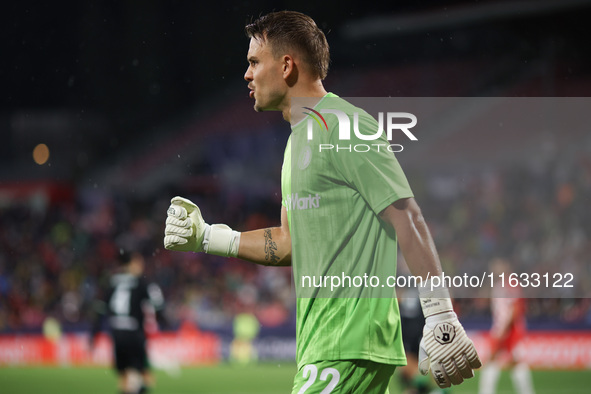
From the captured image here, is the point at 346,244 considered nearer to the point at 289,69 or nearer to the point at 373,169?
the point at 373,169

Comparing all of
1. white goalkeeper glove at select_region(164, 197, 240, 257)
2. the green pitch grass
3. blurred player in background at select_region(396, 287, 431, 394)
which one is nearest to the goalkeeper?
white goalkeeper glove at select_region(164, 197, 240, 257)

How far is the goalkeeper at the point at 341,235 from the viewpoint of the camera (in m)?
2.71

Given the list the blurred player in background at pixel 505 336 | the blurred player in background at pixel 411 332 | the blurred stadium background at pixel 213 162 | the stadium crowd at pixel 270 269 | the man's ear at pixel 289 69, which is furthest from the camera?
the stadium crowd at pixel 270 269

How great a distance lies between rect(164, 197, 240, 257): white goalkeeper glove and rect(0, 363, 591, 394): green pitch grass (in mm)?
8406

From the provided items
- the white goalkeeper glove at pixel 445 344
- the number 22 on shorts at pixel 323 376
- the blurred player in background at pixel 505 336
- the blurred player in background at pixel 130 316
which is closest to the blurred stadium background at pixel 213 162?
the blurred player in background at pixel 505 336

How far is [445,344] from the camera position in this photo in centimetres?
266

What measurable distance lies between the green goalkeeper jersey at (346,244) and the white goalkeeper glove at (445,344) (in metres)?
0.18

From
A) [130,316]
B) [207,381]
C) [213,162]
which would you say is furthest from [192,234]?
[213,162]

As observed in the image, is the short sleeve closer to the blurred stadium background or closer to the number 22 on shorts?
the number 22 on shorts

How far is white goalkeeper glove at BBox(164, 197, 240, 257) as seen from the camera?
332 centimetres

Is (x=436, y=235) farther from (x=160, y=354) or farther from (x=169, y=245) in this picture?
(x=169, y=245)

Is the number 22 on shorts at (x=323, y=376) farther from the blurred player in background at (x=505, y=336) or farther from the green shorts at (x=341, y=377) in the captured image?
the blurred player in background at (x=505, y=336)

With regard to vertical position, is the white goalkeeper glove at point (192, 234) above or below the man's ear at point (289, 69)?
below

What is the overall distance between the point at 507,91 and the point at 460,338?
1881 centimetres
